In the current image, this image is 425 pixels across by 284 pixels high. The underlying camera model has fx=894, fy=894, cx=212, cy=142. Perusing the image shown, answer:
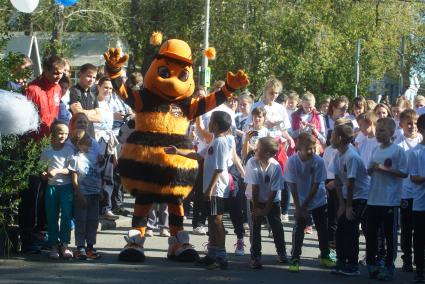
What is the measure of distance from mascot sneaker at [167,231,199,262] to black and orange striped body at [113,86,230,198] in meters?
0.45

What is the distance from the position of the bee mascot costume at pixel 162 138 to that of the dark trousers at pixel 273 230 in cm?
66

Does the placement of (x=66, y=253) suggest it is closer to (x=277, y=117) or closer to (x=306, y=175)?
(x=306, y=175)

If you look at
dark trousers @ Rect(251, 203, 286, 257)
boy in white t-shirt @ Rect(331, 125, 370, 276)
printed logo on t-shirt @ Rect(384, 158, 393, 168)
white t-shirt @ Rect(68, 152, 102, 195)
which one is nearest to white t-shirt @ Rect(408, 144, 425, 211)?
printed logo on t-shirt @ Rect(384, 158, 393, 168)

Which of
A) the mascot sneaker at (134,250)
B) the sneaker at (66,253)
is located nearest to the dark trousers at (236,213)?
the mascot sneaker at (134,250)

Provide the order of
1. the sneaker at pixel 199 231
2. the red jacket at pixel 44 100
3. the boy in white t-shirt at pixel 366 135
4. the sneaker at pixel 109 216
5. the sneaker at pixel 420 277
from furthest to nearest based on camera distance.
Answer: the sneaker at pixel 109 216, the sneaker at pixel 199 231, the boy in white t-shirt at pixel 366 135, the red jacket at pixel 44 100, the sneaker at pixel 420 277

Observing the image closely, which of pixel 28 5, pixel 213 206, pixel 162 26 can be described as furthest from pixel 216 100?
pixel 162 26

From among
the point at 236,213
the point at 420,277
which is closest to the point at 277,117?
the point at 236,213

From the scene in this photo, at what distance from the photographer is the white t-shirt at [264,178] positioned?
9.20 m

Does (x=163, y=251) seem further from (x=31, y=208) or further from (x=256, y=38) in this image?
(x=256, y=38)

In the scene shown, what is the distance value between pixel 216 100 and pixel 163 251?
186 centimetres

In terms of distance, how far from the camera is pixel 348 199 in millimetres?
8859

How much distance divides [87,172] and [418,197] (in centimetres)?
338

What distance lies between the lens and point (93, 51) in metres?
46.7

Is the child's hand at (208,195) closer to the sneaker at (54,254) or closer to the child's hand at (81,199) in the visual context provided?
the child's hand at (81,199)
